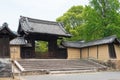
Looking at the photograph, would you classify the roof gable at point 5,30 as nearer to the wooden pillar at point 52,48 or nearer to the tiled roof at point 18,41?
the tiled roof at point 18,41

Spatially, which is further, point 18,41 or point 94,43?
point 94,43

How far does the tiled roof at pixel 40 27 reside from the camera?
33844 millimetres

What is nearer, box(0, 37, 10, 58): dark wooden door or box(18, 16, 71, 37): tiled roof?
box(0, 37, 10, 58): dark wooden door

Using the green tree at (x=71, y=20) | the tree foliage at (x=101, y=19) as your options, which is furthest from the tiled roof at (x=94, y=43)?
the green tree at (x=71, y=20)

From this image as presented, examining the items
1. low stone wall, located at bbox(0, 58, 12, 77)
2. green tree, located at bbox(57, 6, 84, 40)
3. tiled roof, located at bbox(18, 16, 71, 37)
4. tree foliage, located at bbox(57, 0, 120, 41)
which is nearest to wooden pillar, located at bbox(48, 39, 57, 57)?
tiled roof, located at bbox(18, 16, 71, 37)

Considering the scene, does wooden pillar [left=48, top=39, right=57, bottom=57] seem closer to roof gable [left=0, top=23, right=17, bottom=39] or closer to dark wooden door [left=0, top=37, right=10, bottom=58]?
roof gable [left=0, top=23, right=17, bottom=39]

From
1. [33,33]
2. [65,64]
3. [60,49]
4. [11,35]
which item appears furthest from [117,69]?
[11,35]

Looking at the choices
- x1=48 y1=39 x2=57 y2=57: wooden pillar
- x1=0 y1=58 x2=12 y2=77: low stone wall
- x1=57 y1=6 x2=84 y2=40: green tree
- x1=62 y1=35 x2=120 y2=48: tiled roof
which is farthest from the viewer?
x1=57 y1=6 x2=84 y2=40: green tree

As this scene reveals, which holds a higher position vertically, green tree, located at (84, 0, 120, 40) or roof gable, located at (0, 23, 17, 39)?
green tree, located at (84, 0, 120, 40)

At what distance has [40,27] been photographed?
118ft

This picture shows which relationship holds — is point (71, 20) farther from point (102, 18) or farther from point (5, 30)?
point (5, 30)

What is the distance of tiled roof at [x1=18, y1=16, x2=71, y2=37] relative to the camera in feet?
111

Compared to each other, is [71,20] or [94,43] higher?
[71,20]

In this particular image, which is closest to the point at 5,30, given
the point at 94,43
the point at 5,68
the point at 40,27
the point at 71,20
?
the point at 5,68
